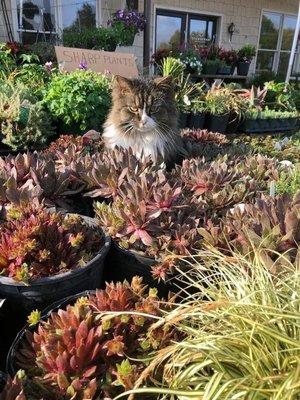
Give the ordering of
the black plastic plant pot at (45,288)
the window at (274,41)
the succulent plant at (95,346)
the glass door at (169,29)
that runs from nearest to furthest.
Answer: the succulent plant at (95,346)
the black plastic plant pot at (45,288)
the glass door at (169,29)
the window at (274,41)

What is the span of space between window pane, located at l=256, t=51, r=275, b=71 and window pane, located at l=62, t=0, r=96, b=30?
6624 mm

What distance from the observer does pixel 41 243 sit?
1712 millimetres

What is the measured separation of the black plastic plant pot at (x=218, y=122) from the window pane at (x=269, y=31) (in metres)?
9.13

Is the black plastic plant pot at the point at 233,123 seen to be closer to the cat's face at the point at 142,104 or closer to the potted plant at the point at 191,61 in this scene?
the cat's face at the point at 142,104

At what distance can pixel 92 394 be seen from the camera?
1124mm

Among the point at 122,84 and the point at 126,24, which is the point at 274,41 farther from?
the point at 122,84

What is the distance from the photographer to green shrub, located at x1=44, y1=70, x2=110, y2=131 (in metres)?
4.16

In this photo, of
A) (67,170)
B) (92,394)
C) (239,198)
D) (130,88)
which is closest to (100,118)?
(130,88)


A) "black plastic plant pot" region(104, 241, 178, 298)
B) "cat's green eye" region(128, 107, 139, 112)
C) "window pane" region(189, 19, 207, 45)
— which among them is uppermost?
"window pane" region(189, 19, 207, 45)

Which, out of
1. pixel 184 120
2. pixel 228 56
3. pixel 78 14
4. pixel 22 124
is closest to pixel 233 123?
pixel 184 120

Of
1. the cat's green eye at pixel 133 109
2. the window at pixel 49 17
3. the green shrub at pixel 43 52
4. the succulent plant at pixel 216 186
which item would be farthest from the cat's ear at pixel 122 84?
the window at pixel 49 17

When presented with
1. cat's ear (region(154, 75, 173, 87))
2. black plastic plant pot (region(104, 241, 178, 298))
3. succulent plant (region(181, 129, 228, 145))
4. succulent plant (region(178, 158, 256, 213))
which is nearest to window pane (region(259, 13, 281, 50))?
succulent plant (region(181, 129, 228, 145))

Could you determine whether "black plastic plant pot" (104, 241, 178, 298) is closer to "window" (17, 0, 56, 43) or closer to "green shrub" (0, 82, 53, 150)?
"green shrub" (0, 82, 53, 150)

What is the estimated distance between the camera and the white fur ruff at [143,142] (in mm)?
2943
